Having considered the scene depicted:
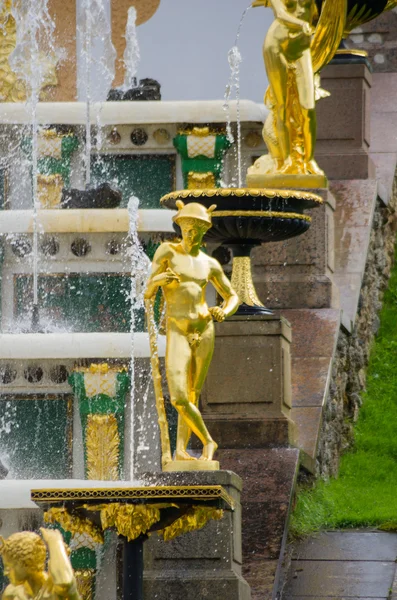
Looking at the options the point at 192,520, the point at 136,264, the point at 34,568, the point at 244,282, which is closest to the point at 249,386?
the point at 244,282

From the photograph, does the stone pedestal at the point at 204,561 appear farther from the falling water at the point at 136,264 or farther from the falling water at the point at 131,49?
the falling water at the point at 131,49

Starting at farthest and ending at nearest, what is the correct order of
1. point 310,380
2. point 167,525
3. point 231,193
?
point 310,380 → point 231,193 → point 167,525

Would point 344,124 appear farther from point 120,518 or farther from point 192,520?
point 120,518

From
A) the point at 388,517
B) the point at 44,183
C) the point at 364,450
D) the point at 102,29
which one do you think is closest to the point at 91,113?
the point at 44,183

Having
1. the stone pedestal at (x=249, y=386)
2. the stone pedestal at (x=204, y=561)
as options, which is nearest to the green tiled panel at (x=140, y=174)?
the stone pedestal at (x=249, y=386)

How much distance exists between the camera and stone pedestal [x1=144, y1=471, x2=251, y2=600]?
40.3 feet

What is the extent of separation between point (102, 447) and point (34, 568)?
16.0 feet

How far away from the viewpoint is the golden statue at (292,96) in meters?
16.6

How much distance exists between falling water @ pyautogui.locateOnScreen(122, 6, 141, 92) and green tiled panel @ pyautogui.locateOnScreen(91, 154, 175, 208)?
631cm

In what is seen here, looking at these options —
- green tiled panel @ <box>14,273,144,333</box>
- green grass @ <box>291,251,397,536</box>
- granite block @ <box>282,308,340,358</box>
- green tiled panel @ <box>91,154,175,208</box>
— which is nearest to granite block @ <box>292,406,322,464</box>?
green grass @ <box>291,251,397,536</box>

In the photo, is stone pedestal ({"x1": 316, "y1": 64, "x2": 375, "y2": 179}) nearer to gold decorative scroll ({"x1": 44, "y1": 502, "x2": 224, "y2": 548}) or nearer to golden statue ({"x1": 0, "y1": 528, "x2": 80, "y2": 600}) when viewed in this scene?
gold decorative scroll ({"x1": 44, "y1": 502, "x2": 224, "y2": 548})

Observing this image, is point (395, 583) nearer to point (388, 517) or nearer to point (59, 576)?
point (388, 517)

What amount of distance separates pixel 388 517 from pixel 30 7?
11444 millimetres

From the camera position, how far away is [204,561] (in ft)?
40.7
